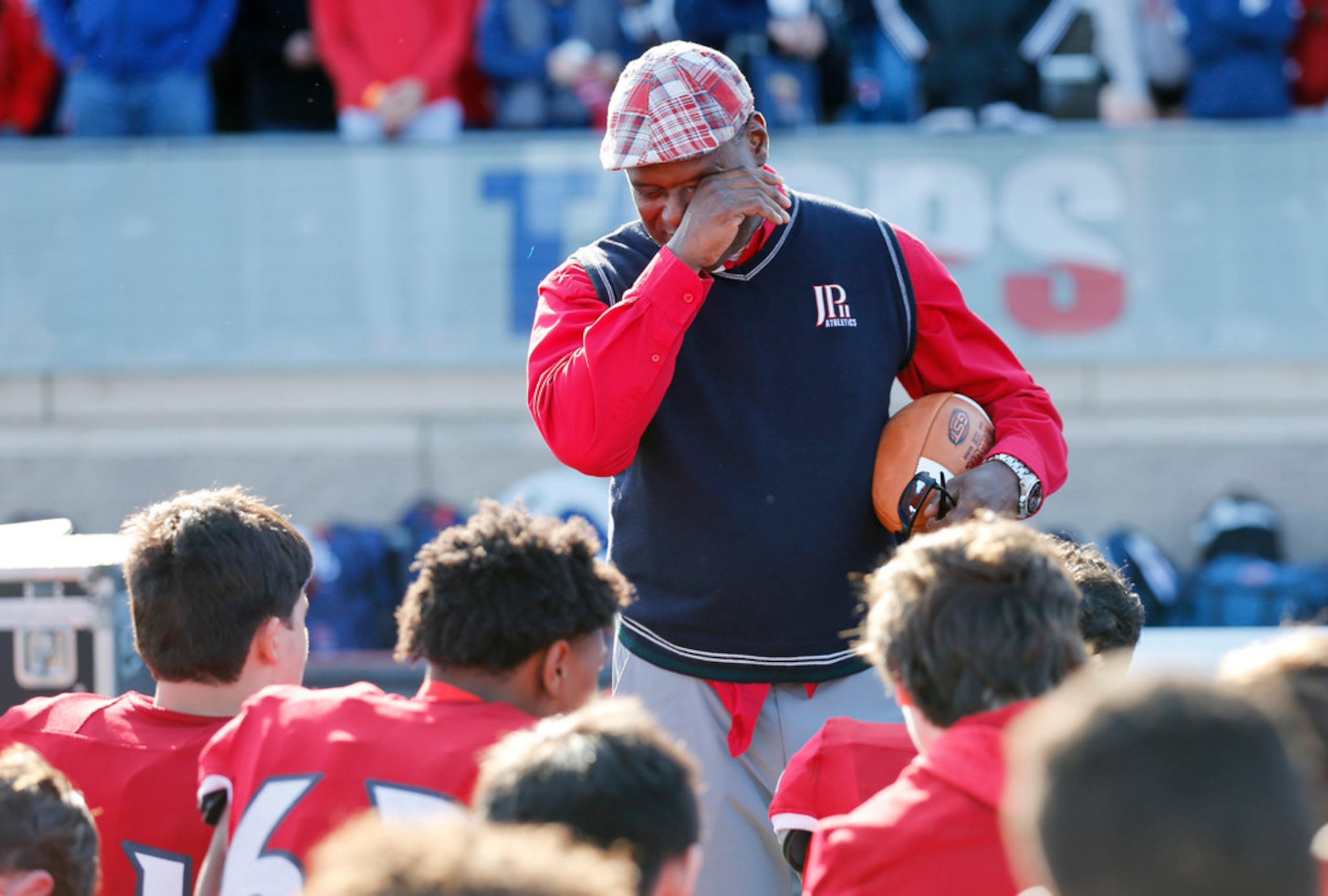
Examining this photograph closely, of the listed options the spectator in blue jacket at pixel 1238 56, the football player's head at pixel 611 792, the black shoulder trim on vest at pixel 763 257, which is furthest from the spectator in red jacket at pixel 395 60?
the football player's head at pixel 611 792

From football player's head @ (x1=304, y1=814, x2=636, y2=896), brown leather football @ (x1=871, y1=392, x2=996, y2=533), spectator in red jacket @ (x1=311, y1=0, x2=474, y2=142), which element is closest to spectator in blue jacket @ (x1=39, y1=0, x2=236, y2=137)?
spectator in red jacket @ (x1=311, y1=0, x2=474, y2=142)

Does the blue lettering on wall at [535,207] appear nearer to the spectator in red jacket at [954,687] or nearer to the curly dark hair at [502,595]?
the curly dark hair at [502,595]

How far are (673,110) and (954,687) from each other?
3.88 ft

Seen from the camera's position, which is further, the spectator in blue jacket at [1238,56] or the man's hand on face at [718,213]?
the spectator in blue jacket at [1238,56]

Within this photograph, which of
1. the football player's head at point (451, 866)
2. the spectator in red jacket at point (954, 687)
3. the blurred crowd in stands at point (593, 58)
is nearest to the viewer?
the football player's head at point (451, 866)

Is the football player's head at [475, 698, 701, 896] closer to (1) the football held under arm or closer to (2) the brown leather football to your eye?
(2) the brown leather football

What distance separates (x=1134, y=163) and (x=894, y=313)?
18.5 feet

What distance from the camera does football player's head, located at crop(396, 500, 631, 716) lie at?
2.25m

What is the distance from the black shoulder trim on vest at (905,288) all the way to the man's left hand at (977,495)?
0.99 ft

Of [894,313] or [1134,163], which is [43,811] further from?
[1134,163]

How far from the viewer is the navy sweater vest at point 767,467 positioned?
8.68 feet

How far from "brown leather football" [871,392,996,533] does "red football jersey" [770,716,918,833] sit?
0.46m

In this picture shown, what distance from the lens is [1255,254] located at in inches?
306

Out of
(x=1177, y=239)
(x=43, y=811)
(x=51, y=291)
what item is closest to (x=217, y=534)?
(x=43, y=811)
